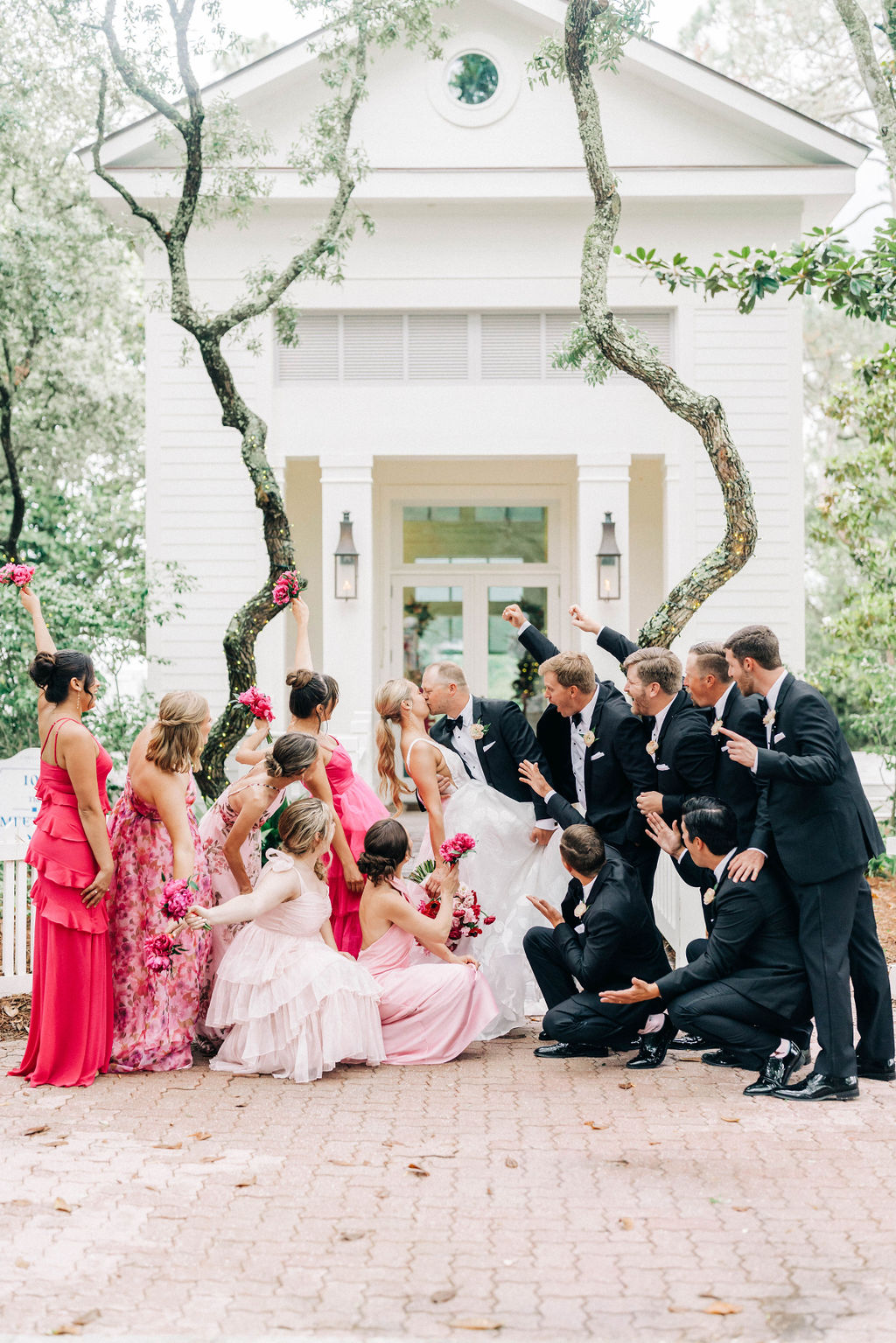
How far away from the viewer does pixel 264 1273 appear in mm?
3643

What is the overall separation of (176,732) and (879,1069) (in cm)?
363

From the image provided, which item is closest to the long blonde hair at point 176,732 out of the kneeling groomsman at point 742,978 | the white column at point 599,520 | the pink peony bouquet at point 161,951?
the pink peony bouquet at point 161,951

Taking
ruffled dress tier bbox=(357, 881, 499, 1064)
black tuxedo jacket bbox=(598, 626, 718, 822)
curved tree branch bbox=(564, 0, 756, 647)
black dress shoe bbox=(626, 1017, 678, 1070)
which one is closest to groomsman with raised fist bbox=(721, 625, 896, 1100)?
black tuxedo jacket bbox=(598, 626, 718, 822)

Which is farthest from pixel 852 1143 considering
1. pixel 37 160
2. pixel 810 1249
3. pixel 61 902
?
pixel 37 160

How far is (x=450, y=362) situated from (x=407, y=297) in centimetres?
84

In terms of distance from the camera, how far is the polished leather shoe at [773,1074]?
544 centimetres

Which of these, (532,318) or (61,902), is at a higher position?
(532,318)

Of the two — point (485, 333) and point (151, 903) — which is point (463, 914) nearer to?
point (151, 903)

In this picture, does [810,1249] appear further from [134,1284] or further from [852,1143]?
[134,1284]

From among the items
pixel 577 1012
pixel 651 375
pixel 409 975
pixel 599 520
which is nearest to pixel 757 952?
pixel 577 1012

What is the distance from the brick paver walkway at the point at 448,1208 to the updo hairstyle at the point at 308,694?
188 centimetres

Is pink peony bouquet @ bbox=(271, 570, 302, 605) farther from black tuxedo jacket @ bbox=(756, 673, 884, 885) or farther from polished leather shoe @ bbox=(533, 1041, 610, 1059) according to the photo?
black tuxedo jacket @ bbox=(756, 673, 884, 885)

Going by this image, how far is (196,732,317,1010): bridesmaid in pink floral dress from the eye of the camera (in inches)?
231

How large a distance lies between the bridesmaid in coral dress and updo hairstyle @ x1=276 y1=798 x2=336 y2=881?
0.83 m
